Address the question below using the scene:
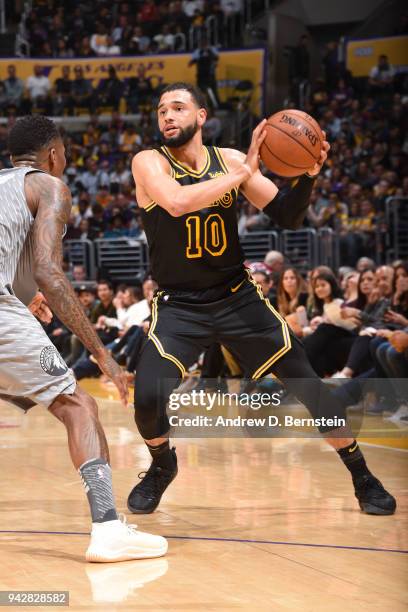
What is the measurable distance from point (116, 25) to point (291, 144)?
1933 cm

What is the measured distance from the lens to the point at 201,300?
4859 mm

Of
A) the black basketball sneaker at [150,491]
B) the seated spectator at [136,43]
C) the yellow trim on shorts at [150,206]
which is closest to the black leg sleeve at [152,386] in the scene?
the black basketball sneaker at [150,491]

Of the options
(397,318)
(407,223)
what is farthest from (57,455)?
(407,223)

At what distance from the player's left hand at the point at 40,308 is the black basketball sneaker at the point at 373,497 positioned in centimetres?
170

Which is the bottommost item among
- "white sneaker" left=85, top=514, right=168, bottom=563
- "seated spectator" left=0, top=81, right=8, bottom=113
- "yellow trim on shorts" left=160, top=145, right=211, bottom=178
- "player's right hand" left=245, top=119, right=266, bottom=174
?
"white sneaker" left=85, top=514, right=168, bottom=563

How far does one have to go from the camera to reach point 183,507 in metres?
5.03

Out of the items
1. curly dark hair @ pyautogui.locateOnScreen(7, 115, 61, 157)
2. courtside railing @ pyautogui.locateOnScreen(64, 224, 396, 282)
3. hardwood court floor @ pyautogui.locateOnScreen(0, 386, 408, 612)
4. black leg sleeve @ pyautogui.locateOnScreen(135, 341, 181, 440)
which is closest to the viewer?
hardwood court floor @ pyautogui.locateOnScreen(0, 386, 408, 612)

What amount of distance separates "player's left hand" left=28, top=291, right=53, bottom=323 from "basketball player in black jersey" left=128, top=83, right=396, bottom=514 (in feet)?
1.70

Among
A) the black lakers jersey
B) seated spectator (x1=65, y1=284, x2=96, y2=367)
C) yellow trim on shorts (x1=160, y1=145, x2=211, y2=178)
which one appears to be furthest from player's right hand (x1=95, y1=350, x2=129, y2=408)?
seated spectator (x1=65, y1=284, x2=96, y2=367)

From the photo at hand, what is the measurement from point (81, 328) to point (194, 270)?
117 cm

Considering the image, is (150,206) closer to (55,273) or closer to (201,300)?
(201,300)

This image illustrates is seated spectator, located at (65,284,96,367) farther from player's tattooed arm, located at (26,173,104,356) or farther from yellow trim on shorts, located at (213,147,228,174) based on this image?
player's tattooed arm, located at (26,173,104,356)

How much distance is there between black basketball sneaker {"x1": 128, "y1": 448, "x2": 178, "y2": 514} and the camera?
488 cm

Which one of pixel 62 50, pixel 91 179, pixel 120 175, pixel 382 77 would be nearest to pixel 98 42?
pixel 62 50
